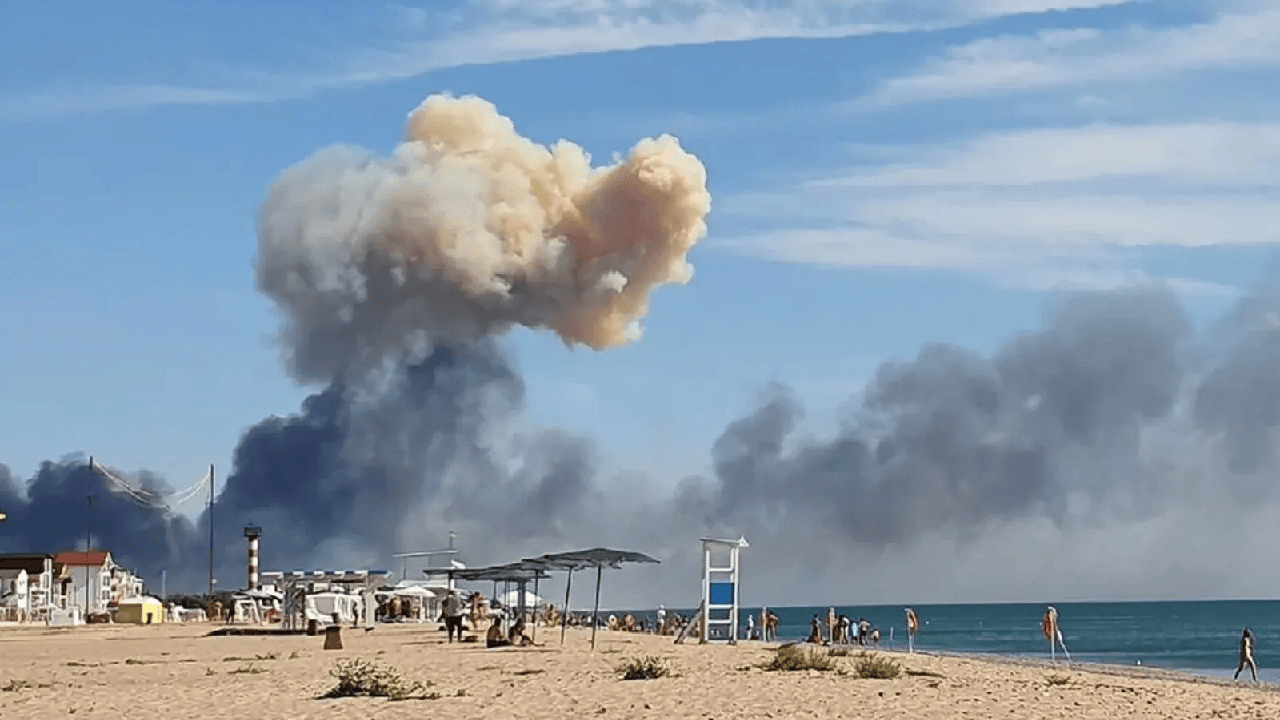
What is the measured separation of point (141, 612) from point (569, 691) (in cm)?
5597

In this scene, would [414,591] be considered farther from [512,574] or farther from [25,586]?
[25,586]

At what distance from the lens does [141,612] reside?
7425 cm

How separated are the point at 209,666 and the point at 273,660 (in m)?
2.03

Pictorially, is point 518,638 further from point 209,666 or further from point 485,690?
point 485,690

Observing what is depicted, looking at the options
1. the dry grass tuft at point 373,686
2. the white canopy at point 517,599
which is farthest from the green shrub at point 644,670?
the white canopy at point 517,599

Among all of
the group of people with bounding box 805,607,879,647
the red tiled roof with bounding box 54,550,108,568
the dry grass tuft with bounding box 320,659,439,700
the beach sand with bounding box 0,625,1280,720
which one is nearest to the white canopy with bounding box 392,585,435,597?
the group of people with bounding box 805,607,879,647

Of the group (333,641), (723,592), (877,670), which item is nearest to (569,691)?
(877,670)

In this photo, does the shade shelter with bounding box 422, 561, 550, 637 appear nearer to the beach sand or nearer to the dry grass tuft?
the beach sand

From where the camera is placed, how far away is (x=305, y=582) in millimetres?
56125

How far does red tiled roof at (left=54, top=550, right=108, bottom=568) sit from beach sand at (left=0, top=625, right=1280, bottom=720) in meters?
69.7

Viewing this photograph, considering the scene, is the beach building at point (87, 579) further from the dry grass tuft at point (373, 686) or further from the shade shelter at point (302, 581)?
the dry grass tuft at point (373, 686)

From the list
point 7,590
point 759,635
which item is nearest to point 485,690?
point 759,635

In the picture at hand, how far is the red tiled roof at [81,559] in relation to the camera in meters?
101

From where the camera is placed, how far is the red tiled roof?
332 feet
